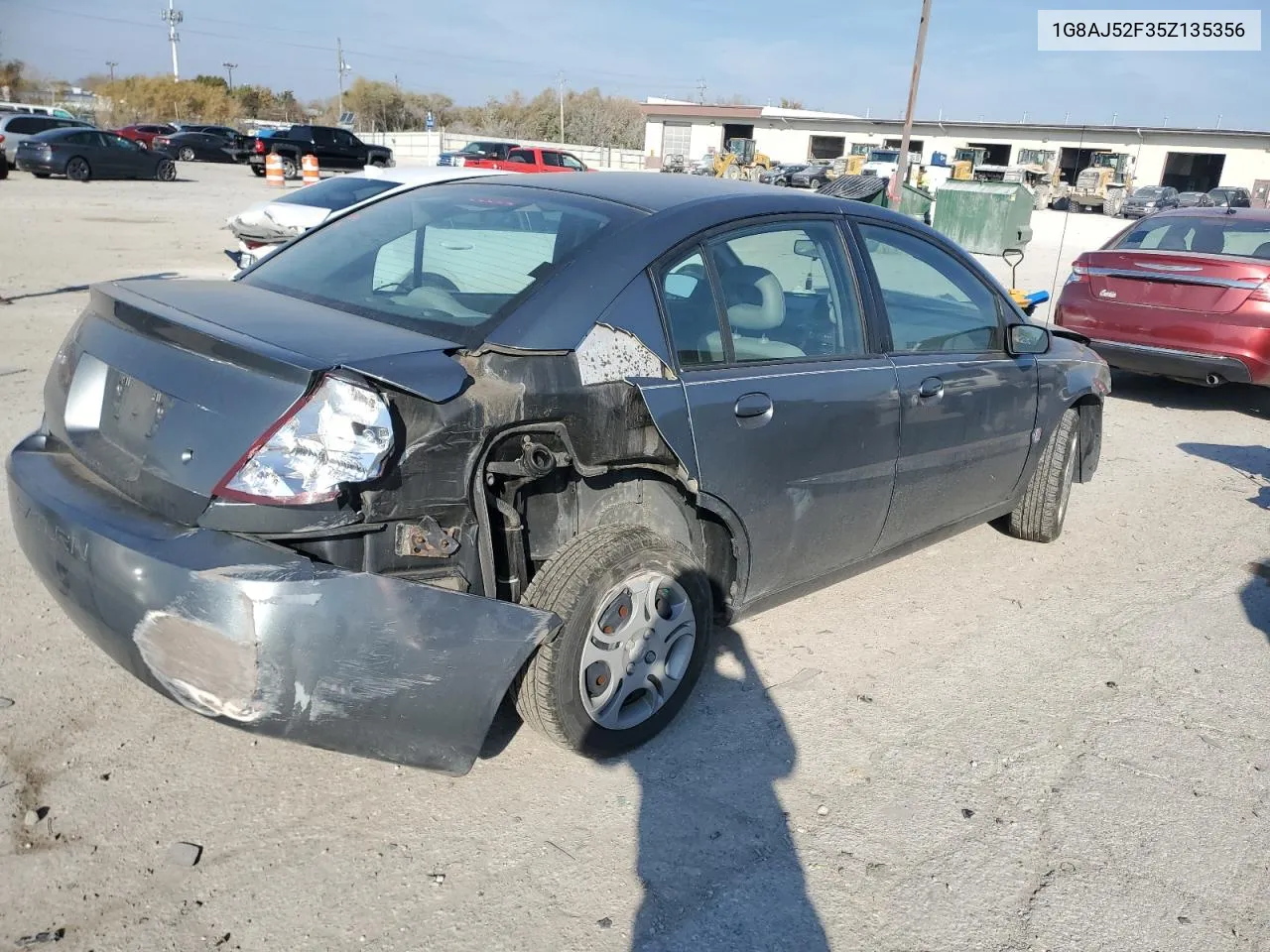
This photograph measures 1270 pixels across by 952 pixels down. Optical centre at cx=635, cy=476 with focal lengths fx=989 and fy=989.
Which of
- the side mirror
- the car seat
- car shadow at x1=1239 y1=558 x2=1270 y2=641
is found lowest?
car shadow at x1=1239 y1=558 x2=1270 y2=641

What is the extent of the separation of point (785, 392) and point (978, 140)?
66.7 m

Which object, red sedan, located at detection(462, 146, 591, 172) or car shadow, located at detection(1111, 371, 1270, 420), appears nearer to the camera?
car shadow, located at detection(1111, 371, 1270, 420)

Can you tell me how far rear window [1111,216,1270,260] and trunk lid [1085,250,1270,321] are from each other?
28 centimetres

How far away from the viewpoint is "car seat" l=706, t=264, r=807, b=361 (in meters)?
3.25

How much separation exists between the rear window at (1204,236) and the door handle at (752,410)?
21.1 feet

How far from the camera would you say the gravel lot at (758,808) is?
95.0 inches

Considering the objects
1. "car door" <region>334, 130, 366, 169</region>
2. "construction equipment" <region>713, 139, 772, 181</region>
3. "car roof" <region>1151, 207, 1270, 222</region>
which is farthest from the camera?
"construction equipment" <region>713, 139, 772, 181</region>

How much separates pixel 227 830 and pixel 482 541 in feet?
3.35

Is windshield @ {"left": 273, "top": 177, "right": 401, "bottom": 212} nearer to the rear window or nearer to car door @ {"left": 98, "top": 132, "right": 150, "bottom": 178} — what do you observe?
the rear window

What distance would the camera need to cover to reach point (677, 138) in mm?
70625

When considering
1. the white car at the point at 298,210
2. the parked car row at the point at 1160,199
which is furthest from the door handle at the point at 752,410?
the parked car row at the point at 1160,199

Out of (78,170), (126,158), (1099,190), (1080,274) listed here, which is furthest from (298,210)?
(1099,190)

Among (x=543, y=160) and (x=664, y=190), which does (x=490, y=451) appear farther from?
(x=543, y=160)

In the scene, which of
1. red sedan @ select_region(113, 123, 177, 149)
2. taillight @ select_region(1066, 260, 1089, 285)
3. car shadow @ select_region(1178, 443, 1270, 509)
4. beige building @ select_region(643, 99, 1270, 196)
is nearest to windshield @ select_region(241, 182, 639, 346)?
car shadow @ select_region(1178, 443, 1270, 509)
